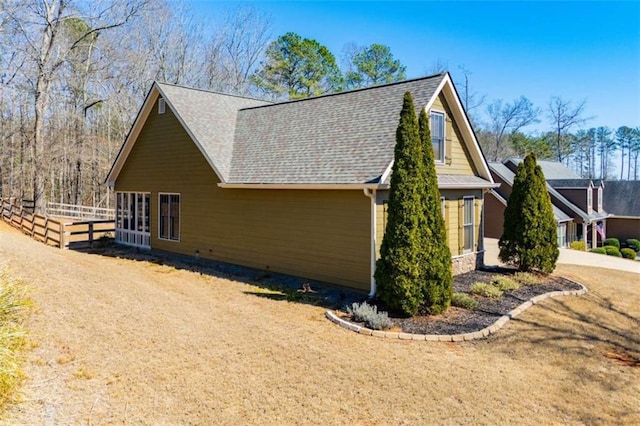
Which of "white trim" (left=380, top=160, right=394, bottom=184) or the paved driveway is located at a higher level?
"white trim" (left=380, top=160, right=394, bottom=184)

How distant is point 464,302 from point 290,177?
577 centimetres

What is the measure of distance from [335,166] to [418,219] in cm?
316

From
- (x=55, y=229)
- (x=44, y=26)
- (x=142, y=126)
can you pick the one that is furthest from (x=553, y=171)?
(x=44, y=26)

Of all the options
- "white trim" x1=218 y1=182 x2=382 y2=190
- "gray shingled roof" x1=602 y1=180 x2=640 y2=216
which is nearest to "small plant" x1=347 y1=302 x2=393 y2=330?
"white trim" x1=218 y1=182 x2=382 y2=190

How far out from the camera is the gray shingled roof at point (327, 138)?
11.4 metres

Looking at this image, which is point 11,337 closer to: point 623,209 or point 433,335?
point 433,335

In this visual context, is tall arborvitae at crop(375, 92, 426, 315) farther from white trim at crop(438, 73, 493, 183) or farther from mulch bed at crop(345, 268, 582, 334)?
white trim at crop(438, 73, 493, 183)

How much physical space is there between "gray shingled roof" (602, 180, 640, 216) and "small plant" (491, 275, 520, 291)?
3161 centimetres

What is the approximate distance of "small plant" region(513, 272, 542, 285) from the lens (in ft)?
40.9

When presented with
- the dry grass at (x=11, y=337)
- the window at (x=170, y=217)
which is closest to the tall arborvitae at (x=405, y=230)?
the dry grass at (x=11, y=337)

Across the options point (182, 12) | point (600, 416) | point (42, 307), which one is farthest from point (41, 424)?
point (182, 12)

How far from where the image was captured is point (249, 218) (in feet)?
45.0

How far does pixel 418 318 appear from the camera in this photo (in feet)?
29.8

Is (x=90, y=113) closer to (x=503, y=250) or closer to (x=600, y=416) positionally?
(x=503, y=250)
